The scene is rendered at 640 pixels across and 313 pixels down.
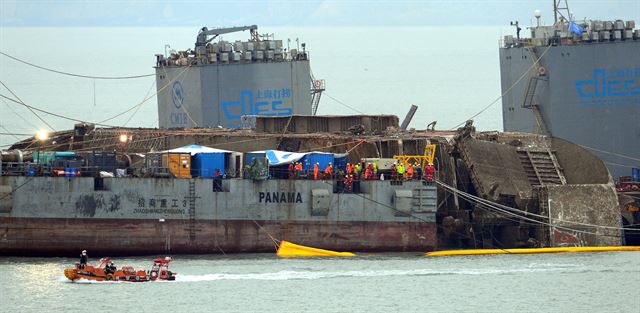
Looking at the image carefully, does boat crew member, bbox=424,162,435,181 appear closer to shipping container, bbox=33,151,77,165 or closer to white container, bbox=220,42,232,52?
shipping container, bbox=33,151,77,165

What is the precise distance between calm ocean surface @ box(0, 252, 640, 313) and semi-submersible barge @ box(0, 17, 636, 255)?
1.75m

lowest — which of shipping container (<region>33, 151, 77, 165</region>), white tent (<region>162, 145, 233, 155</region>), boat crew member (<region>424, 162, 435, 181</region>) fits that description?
boat crew member (<region>424, 162, 435, 181</region>)

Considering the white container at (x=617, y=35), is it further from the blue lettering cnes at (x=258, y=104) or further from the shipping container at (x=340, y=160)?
the shipping container at (x=340, y=160)

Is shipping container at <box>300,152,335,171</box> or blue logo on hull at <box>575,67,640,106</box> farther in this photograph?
blue logo on hull at <box>575,67,640,106</box>

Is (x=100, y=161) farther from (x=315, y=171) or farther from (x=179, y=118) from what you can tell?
(x=179, y=118)

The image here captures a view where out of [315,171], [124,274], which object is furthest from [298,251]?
[124,274]

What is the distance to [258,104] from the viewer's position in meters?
108

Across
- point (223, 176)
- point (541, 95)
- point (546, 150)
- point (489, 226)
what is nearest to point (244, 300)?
point (223, 176)

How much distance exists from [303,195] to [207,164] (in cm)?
515

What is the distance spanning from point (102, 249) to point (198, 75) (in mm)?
32085

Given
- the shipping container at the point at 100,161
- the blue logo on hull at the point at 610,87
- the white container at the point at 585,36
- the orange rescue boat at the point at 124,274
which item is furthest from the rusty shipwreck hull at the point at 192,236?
the white container at the point at 585,36

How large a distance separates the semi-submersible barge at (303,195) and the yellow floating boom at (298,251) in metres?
0.67

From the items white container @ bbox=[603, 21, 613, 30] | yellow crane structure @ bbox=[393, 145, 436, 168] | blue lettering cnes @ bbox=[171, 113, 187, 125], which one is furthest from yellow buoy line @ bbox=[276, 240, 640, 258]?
blue lettering cnes @ bbox=[171, 113, 187, 125]

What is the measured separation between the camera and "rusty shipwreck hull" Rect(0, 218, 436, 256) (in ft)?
253
